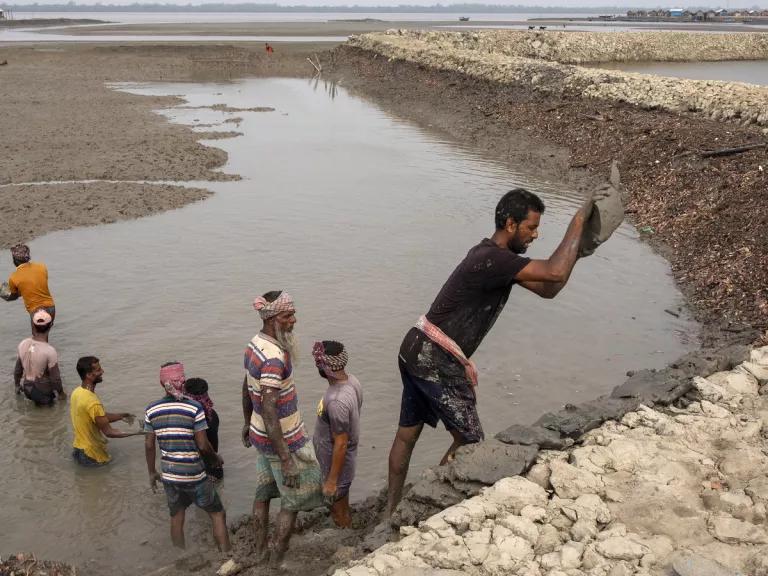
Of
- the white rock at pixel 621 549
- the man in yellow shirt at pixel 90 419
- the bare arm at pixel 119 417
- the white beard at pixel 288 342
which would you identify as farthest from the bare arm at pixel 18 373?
the white rock at pixel 621 549

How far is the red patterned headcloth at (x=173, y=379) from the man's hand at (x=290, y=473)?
90 centimetres

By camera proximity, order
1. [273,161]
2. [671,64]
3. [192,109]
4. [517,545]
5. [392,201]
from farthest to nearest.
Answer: [671,64]
[192,109]
[273,161]
[392,201]
[517,545]

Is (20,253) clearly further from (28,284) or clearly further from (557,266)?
(557,266)

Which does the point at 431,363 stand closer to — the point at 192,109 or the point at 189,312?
the point at 189,312

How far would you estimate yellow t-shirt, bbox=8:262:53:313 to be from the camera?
791cm

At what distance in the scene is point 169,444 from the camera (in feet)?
16.6

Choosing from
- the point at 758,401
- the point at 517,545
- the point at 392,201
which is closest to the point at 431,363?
the point at 517,545

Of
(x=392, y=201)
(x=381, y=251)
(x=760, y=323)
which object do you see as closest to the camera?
(x=760, y=323)

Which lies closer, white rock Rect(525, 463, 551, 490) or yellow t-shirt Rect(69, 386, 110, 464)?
white rock Rect(525, 463, 551, 490)

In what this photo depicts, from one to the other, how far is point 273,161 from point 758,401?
14.3 metres

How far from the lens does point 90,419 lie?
19.9ft

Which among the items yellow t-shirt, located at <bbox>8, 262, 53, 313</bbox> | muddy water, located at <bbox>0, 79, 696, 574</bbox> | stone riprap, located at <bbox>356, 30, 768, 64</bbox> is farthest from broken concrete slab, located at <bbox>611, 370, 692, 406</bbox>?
stone riprap, located at <bbox>356, 30, 768, 64</bbox>

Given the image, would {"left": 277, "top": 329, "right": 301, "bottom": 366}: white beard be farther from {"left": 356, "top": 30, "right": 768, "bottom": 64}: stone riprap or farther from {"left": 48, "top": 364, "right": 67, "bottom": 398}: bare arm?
{"left": 356, "top": 30, "right": 768, "bottom": 64}: stone riprap

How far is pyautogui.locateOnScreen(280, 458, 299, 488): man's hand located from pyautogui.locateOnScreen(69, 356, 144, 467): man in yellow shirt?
2004mm
